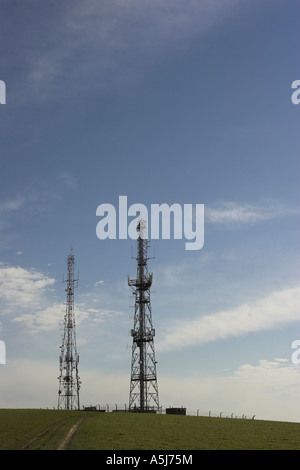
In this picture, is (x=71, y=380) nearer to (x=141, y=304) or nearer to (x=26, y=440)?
(x=141, y=304)

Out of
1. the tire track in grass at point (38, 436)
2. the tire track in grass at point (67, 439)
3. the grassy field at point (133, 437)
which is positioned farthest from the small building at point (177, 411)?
the tire track in grass at point (67, 439)

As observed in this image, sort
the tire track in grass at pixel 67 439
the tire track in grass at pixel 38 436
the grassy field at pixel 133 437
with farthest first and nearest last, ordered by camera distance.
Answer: the grassy field at pixel 133 437
the tire track in grass at pixel 38 436
the tire track in grass at pixel 67 439

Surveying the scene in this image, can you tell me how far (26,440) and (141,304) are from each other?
66250 mm

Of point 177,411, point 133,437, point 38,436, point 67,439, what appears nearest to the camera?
point 67,439

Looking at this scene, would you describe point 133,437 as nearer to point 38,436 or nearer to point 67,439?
point 67,439

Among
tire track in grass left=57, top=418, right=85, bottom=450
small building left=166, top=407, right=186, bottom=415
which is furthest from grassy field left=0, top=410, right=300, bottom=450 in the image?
small building left=166, top=407, right=186, bottom=415

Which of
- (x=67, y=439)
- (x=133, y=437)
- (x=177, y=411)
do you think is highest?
(x=177, y=411)

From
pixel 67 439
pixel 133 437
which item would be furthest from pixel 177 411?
pixel 67 439

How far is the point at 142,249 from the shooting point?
103 m

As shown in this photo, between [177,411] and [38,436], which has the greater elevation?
[177,411]

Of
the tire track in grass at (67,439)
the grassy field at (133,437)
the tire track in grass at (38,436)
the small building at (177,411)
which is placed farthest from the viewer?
the small building at (177,411)

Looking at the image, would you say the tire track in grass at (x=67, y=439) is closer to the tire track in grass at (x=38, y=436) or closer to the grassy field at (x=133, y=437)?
the grassy field at (x=133, y=437)

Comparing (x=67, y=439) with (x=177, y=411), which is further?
(x=177, y=411)
